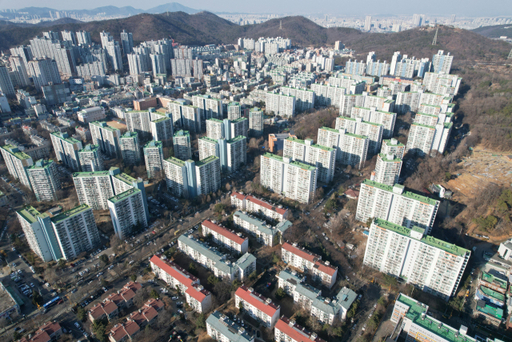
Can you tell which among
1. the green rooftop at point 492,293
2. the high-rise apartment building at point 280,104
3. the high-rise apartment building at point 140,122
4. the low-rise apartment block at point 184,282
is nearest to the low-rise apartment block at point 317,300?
the low-rise apartment block at point 184,282

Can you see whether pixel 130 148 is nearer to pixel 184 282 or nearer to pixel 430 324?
pixel 184 282

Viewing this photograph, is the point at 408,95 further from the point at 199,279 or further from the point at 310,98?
the point at 199,279

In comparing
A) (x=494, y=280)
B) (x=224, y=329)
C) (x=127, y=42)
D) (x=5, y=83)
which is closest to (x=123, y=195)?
(x=224, y=329)

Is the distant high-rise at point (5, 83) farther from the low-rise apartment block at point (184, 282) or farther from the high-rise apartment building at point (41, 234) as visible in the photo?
the low-rise apartment block at point (184, 282)

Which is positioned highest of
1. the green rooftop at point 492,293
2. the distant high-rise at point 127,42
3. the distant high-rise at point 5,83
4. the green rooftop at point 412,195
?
the distant high-rise at point 127,42

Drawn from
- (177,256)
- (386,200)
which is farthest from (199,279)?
(386,200)

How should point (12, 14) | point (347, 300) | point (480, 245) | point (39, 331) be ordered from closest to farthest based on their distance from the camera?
point (39, 331) < point (347, 300) < point (480, 245) < point (12, 14)
